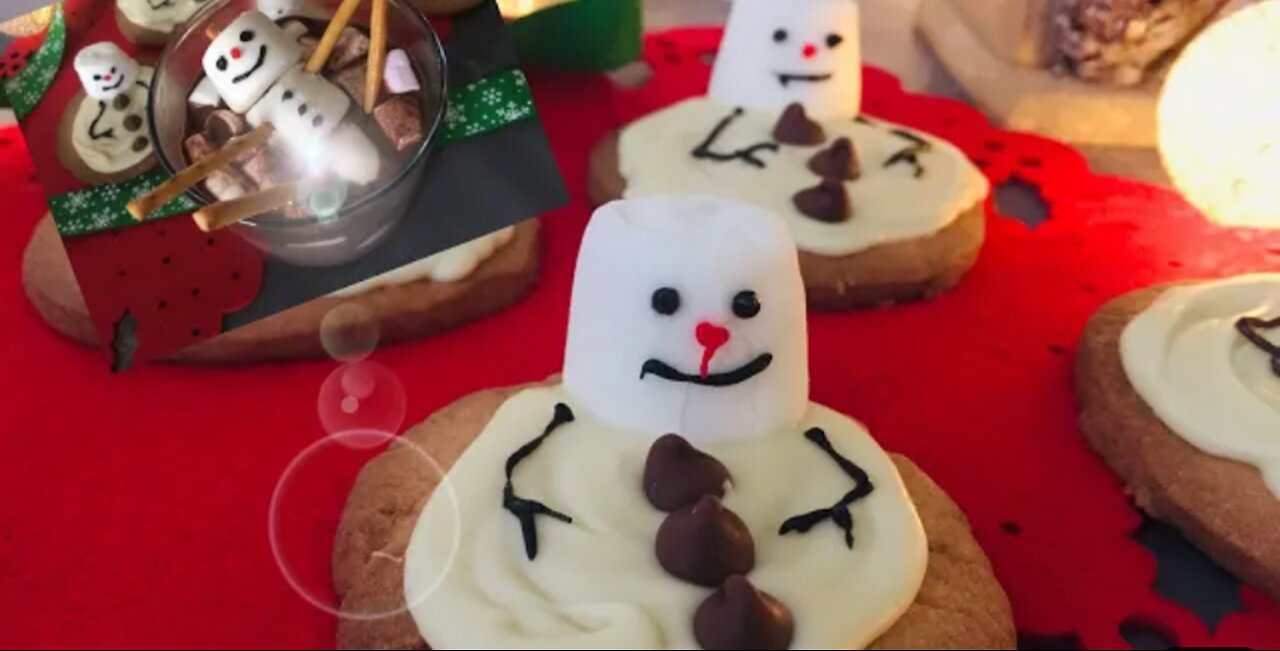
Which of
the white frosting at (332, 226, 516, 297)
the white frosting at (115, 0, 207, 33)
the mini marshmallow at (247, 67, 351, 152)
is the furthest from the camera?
the white frosting at (332, 226, 516, 297)

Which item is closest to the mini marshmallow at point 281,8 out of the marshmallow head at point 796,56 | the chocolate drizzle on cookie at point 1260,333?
the marshmallow head at point 796,56

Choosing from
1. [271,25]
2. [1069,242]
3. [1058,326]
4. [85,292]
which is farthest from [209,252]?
[1069,242]

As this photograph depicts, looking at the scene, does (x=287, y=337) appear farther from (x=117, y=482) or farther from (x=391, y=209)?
(x=391, y=209)

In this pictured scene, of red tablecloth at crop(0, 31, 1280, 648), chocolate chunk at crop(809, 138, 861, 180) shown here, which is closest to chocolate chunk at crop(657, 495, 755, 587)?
red tablecloth at crop(0, 31, 1280, 648)

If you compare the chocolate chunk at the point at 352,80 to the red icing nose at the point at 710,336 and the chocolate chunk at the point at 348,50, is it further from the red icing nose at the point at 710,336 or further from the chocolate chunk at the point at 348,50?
the red icing nose at the point at 710,336

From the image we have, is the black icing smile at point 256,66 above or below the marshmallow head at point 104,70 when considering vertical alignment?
above

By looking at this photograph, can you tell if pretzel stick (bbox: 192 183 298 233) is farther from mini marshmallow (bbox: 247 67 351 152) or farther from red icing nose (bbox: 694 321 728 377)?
red icing nose (bbox: 694 321 728 377)

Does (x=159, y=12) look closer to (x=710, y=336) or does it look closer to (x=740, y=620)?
(x=710, y=336)
